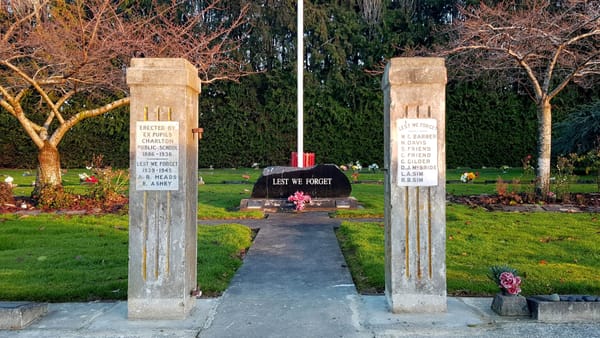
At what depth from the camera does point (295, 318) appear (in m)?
4.83

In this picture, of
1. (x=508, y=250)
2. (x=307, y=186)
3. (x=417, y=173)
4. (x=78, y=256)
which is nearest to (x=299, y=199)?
(x=307, y=186)

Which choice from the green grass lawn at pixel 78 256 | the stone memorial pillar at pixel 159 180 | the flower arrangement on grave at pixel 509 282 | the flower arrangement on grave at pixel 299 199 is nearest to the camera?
the flower arrangement on grave at pixel 509 282

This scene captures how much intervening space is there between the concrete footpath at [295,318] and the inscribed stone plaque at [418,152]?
1287 millimetres

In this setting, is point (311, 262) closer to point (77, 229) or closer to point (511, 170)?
point (77, 229)

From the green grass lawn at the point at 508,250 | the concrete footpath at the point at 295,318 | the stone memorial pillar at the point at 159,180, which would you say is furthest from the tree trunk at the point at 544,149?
the stone memorial pillar at the point at 159,180

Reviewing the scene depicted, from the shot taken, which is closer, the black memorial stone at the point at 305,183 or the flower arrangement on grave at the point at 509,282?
the flower arrangement on grave at the point at 509,282

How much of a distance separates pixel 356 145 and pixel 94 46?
14490 millimetres

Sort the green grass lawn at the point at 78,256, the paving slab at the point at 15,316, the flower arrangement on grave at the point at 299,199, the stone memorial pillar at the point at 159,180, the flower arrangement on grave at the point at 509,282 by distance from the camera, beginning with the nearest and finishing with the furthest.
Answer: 1. the paving slab at the point at 15,316
2. the flower arrangement on grave at the point at 509,282
3. the stone memorial pillar at the point at 159,180
4. the green grass lawn at the point at 78,256
5. the flower arrangement on grave at the point at 299,199

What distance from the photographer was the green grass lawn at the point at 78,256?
5805 millimetres

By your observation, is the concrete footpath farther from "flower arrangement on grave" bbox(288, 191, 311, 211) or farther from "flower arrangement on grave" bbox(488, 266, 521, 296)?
"flower arrangement on grave" bbox(288, 191, 311, 211)

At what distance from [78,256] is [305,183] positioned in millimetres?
6250

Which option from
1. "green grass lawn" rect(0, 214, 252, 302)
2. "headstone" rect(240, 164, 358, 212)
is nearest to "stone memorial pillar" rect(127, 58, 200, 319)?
"green grass lawn" rect(0, 214, 252, 302)

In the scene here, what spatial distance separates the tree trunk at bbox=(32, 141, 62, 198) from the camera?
12.3 m

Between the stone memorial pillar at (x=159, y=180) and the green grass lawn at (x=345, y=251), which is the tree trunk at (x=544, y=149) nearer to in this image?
the green grass lawn at (x=345, y=251)
